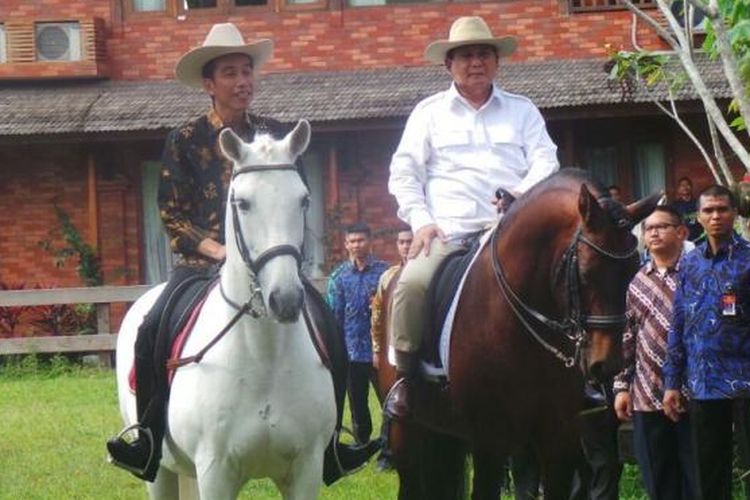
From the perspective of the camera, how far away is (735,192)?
999 cm

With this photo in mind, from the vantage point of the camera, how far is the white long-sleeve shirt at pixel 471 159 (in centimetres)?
897

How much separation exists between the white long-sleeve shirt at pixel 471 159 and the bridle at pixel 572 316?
1038 mm

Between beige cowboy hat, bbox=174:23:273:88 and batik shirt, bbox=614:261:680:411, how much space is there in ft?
8.82

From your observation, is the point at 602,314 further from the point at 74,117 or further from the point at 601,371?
the point at 74,117

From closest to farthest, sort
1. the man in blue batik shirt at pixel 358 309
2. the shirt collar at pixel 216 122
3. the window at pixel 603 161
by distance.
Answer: the shirt collar at pixel 216 122, the man in blue batik shirt at pixel 358 309, the window at pixel 603 161

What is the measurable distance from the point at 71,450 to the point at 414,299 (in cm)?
717

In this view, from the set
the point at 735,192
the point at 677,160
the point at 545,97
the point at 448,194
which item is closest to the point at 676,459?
the point at 735,192

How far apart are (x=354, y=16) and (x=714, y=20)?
19271mm

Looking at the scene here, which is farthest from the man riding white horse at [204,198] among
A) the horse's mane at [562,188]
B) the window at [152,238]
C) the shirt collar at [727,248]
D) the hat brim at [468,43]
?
the window at [152,238]

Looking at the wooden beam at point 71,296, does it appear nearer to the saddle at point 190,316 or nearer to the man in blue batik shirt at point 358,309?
the man in blue batik shirt at point 358,309

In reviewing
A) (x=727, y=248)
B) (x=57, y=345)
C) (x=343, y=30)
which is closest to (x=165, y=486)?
(x=727, y=248)

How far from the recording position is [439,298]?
8.82 metres

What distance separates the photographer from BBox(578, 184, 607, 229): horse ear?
739cm

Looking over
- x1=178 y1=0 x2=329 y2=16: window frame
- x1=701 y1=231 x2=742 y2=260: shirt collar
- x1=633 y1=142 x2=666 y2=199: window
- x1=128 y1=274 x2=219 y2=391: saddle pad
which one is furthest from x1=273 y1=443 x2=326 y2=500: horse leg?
x1=178 y1=0 x2=329 y2=16: window frame
